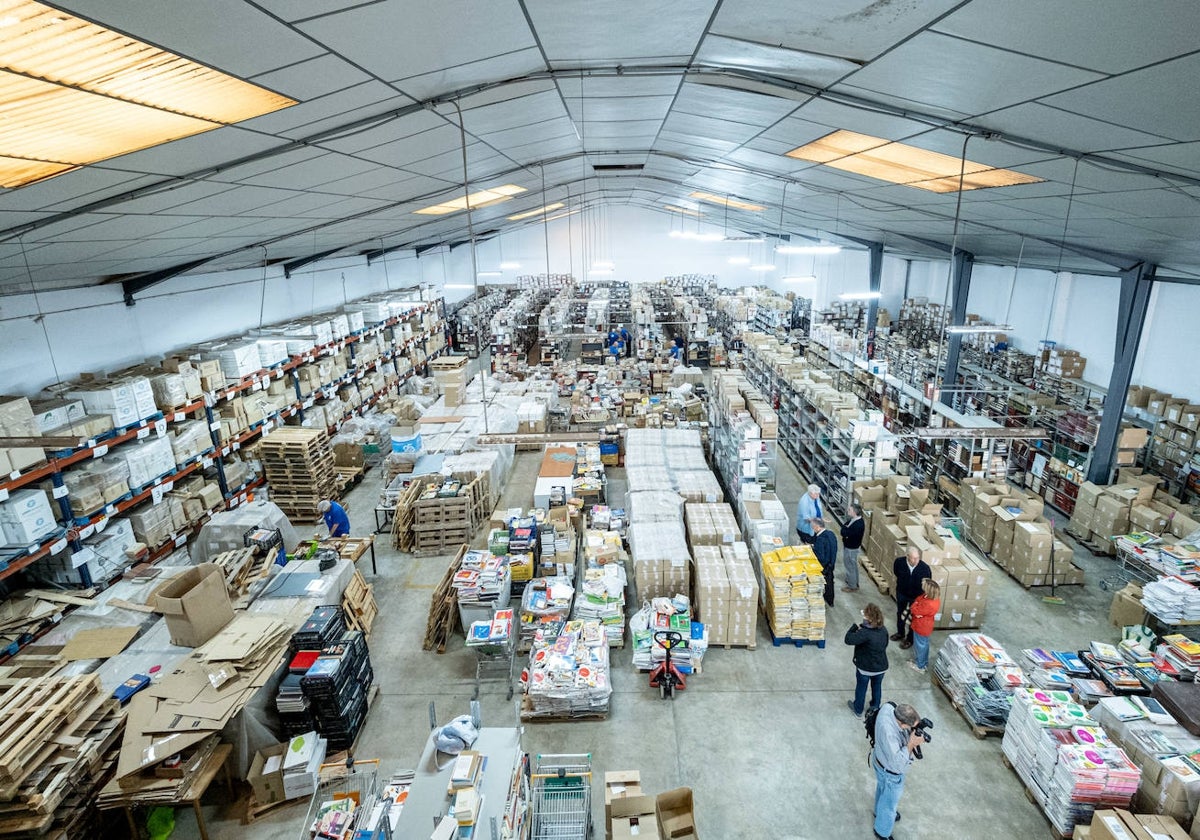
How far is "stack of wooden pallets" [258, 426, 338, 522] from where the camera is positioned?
442 inches

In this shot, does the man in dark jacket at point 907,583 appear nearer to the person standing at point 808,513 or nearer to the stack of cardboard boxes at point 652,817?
the person standing at point 808,513

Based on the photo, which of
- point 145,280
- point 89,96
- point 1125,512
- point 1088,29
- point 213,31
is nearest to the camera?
point 213,31

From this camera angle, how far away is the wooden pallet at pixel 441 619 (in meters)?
7.94

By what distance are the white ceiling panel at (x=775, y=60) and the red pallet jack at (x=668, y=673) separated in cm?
573

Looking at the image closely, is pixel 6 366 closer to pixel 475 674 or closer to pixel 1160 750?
→ pixel 475 674

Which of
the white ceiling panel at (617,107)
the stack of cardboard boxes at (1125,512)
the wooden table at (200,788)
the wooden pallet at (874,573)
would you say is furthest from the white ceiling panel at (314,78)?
the stack of cardboard boxes at (1125,512)

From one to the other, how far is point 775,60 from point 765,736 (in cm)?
646

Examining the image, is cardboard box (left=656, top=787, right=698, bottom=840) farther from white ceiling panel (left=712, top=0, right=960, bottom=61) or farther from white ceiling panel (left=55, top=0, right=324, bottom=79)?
white ceiling panel (left=55, top=0, right=324, bottom=79)

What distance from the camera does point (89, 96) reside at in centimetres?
309

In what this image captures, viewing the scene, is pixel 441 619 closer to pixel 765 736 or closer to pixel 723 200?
pixel 765 736

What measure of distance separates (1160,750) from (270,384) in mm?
14595

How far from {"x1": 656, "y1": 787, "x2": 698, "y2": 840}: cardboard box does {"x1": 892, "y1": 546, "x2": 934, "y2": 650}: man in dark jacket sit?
423 centimetres

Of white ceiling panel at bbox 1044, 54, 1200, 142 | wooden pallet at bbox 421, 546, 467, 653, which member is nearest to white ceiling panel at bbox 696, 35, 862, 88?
white ceiling panel at bbox 1044, 54, 1200, 142

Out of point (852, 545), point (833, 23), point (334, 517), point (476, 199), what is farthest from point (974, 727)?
point (476, 199)
